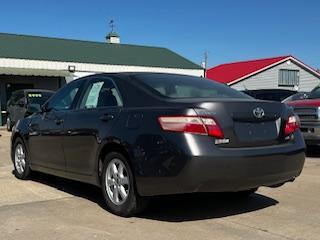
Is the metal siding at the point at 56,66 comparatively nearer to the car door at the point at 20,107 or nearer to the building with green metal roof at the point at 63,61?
the building with green metal roof at the point at 63,61

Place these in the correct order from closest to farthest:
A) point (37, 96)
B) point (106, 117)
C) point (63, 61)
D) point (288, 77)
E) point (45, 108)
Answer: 1. point (106, 117)
2. point (45, 108)
3. point (37, 96)
4. point (63, 61)
5. point (288, 77)

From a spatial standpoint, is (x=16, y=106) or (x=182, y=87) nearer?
(x=182, y=87)

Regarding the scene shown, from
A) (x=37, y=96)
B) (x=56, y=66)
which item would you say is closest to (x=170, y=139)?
(x=37, y=96)

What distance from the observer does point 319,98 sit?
12.9 metres

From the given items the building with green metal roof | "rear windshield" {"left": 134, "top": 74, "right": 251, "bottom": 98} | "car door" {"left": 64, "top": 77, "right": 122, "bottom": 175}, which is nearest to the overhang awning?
the building with green metal roof

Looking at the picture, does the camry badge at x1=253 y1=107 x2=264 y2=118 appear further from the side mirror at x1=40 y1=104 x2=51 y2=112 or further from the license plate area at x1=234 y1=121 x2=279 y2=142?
the side mirror at x1=40 y1=104 x2=51 y2=112

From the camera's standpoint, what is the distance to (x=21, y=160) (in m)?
8.64

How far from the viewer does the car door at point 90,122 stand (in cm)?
638

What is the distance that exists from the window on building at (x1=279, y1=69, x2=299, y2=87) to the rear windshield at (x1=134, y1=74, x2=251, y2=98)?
37.2 meters

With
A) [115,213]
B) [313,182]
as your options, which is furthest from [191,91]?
[313,182]

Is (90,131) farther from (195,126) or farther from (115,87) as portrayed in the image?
(195,126)

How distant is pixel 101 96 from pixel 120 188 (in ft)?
4.02

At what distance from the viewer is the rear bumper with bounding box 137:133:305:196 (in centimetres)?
538

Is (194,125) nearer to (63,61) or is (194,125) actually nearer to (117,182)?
(117,182)
